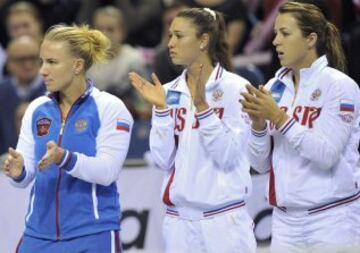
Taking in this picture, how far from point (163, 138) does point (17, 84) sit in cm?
368

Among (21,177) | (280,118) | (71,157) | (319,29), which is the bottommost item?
(21,177)

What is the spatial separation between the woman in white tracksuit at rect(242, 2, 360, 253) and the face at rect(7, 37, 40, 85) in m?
3.82

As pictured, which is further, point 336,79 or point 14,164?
point 336,79

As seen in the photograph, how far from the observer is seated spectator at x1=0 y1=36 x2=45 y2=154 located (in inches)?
389

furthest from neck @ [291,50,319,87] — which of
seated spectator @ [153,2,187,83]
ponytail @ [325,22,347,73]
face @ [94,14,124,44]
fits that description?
face @ [94,14,124,44]

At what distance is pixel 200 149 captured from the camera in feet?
22.6

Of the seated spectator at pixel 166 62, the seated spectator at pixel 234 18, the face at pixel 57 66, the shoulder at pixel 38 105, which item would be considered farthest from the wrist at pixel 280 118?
the seated spectator at pixel 234 18

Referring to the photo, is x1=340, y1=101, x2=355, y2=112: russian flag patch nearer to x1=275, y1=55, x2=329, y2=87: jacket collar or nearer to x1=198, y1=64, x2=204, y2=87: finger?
x1=275, y1=55, x2=329, y2=87: jacket collar

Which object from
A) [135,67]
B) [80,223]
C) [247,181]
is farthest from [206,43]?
[135,67]

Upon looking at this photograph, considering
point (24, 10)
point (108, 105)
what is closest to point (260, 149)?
point (108, 105)

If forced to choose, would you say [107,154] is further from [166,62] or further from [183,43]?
[166,62]

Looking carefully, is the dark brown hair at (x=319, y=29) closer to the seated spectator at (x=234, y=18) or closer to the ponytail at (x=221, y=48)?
the ponytail at (x=221, y=48)

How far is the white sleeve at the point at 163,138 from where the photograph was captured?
6852mm

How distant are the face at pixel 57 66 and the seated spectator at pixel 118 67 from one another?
3.44 metres
